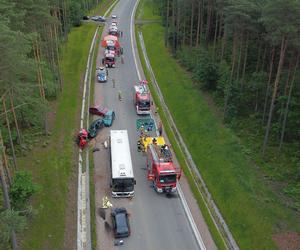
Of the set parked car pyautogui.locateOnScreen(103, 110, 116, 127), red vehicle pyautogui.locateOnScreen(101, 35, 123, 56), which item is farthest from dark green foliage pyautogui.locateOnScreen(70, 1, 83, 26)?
parked car pyautogui.locateOnScreen(103, 110, 116, 127)

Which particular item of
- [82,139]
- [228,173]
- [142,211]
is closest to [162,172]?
[142,211]

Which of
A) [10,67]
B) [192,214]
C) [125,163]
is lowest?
[192,214]

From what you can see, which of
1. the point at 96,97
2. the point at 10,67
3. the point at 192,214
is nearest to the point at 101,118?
the point at 96,97

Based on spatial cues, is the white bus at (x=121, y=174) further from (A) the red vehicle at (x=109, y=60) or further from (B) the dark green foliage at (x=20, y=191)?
(A) the red vehicle at (x=109, y=60)

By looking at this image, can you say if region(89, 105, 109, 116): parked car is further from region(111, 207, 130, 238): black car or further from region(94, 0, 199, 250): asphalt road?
region(111, 207, 130, 238): black car

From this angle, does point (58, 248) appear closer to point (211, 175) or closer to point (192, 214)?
point (192, 214)

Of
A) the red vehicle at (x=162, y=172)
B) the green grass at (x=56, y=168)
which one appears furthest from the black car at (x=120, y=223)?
the red vehicle at (x=162, y=172)
